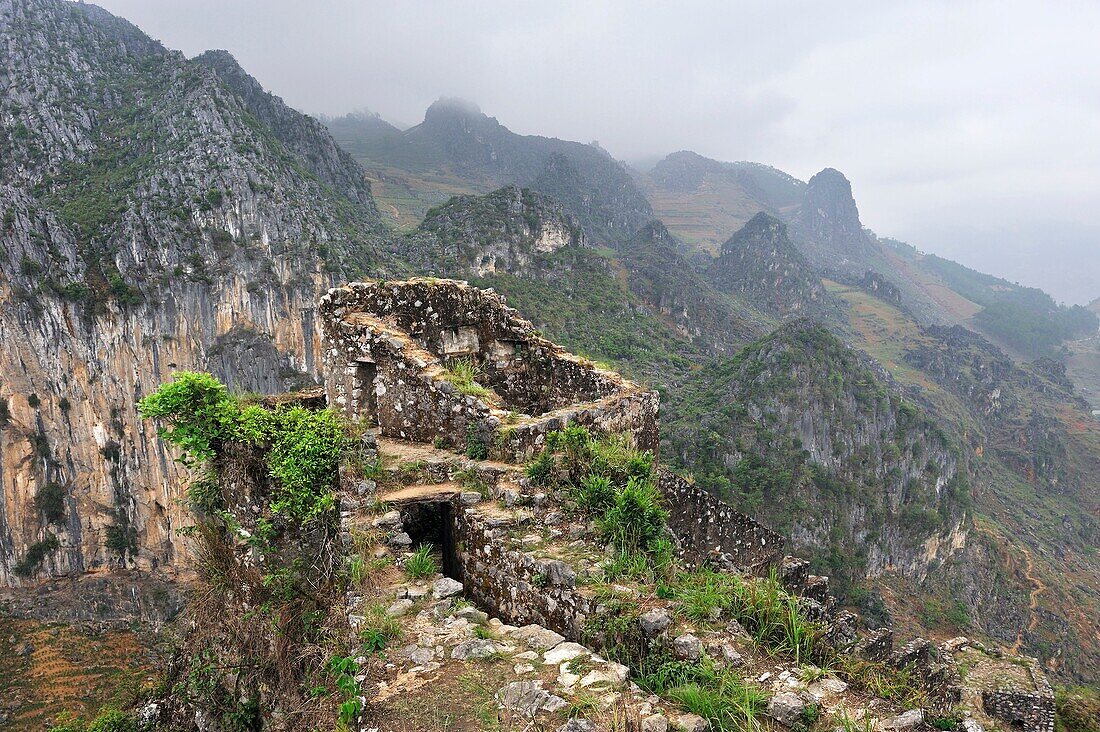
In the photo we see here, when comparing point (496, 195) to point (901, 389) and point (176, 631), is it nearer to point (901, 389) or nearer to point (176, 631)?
point (901, 389)

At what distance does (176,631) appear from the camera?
6.01 metres

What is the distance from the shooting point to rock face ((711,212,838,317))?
13612 cm

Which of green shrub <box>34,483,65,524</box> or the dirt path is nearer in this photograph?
the dirt path

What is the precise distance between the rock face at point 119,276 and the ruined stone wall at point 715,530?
5678 centimetres

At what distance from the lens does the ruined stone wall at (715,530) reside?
259 inches

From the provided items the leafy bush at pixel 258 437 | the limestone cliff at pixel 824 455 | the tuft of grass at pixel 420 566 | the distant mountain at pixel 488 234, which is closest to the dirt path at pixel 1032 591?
the limestone cliff at pixel 824 455

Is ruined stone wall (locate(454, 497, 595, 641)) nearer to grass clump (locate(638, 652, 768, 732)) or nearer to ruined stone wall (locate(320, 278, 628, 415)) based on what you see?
grass clump (locate(638, 652, 768, 732))

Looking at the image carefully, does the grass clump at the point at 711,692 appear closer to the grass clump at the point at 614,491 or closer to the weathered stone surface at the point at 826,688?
the weathered stone surface at the point at 826,688

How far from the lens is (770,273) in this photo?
463 ft

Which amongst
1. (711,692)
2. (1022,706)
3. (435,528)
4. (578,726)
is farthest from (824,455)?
(578,726)

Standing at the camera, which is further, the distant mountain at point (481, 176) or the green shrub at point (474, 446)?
the distant mountain at point (481, 176)

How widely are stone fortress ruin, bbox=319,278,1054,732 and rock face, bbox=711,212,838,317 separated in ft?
453

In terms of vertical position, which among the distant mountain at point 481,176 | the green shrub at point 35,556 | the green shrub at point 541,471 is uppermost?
the distant mountain at point 481,176

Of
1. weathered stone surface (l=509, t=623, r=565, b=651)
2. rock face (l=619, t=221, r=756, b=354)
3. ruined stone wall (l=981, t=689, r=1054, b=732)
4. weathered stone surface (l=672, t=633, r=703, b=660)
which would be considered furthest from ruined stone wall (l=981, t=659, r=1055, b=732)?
rock face (l=619, t=221, r=756, b=354)
